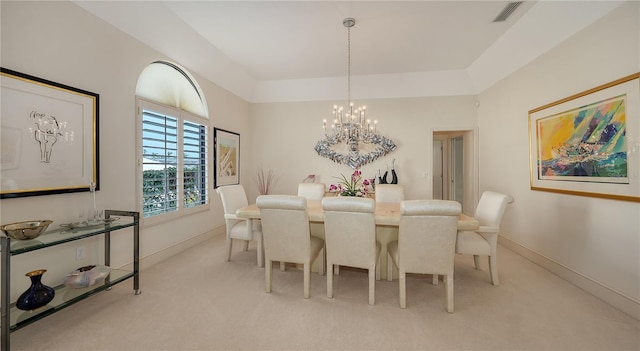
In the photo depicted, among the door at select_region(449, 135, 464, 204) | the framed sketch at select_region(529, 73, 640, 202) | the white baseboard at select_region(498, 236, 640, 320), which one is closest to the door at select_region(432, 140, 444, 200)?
the door at select_region(449, 135, 464, 204)

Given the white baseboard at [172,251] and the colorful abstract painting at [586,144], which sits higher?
the colorful abstract painting at [586,144]

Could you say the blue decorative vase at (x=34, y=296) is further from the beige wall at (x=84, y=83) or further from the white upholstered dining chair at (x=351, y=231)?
the white upholstered dining chair at (x=351, y=231)

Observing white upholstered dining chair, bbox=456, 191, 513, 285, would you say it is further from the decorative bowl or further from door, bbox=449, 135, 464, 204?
the decorative bowl

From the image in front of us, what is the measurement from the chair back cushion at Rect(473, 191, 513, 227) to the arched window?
12.6 ft

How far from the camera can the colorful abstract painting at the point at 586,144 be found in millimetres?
2055

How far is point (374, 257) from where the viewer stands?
2055mm

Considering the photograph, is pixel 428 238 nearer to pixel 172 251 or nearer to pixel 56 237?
pixel 56 237

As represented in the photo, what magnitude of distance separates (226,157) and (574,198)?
4.85 metres

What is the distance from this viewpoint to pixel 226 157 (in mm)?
4414

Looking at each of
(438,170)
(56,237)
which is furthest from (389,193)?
(438,170)

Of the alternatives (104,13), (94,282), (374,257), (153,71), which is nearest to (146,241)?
(94,282)

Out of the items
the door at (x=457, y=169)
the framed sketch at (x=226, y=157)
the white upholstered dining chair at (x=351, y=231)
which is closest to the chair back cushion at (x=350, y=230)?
the white upholstered dining chair at (x=351, y=231)

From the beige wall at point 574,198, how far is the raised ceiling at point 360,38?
24 centimetres

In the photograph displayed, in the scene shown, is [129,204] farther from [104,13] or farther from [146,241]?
[104,13]
